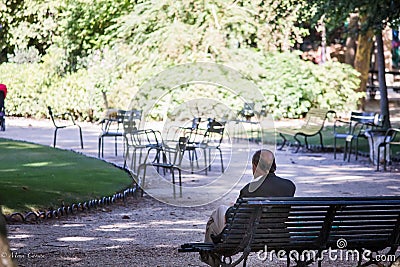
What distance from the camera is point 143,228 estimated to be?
9.43 meters

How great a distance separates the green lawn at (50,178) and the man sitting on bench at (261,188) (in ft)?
13.2

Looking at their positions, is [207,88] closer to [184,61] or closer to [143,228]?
[184,61]

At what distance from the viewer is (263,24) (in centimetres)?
2653

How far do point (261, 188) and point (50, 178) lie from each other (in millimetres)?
6687

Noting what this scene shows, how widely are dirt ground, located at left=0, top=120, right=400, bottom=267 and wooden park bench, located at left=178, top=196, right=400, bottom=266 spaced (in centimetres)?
92

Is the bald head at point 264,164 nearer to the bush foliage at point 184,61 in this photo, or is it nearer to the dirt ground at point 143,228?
the dirt ground at point 143,228

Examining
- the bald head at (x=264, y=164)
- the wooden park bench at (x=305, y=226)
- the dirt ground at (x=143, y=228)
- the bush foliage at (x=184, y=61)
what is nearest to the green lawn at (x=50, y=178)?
the dirt ground at (x=143, y=228)

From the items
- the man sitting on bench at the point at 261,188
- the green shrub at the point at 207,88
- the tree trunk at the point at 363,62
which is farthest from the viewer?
the tree trunk at the point at 363,62

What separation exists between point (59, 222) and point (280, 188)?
13.0 feet

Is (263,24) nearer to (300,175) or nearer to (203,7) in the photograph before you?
(203,7)

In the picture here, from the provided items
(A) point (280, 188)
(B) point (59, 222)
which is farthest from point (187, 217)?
(A) point (280, 188)

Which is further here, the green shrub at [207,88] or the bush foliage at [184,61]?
the green shrub at [207,88]

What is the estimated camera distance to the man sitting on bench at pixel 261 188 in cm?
643

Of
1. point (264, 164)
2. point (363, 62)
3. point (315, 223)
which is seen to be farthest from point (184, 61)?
point (315, 223)
